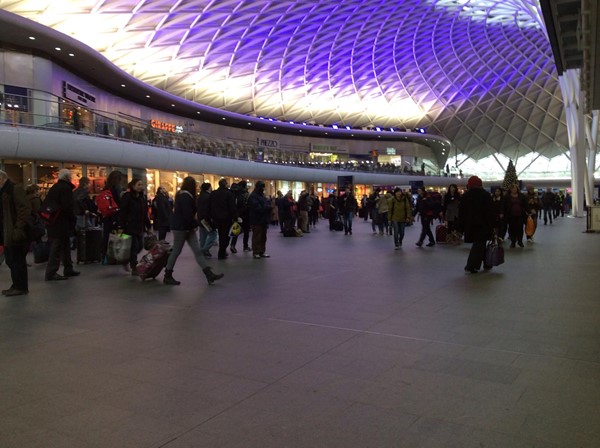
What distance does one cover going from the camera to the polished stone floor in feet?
9.79

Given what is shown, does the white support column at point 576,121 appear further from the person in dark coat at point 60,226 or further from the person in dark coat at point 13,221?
the person in dark coat at point 13,221

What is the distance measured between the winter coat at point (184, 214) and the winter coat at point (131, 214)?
1604 mm

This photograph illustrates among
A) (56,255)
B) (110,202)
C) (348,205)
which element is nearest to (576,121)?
(348,205)

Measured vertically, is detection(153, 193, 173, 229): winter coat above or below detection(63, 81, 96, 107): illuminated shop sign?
below

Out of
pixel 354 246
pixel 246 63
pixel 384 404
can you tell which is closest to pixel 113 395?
pixel 384 404

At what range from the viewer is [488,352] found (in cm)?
445

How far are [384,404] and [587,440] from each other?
3.80 feet

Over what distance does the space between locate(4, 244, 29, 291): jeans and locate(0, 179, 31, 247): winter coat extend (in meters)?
0.10

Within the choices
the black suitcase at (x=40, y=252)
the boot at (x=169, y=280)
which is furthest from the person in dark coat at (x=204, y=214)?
the black suitcase at (x=40, y=252)

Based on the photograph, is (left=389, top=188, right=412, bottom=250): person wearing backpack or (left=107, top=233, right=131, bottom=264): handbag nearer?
(left=107, top=233, right=131, bottom=264): handbag

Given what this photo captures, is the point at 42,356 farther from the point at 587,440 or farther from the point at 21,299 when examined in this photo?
the point at 587,440

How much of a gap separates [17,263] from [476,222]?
302 inches

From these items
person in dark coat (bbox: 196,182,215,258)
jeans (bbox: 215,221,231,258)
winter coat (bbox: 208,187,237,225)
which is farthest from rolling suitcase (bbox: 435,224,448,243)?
person in dark coat (bbox: 196,182,215,258)

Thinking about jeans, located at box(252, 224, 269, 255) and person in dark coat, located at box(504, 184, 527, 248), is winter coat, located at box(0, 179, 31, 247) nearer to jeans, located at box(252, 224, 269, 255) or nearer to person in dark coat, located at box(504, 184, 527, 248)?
jeans, located at box(252, 224, 269, 255)
